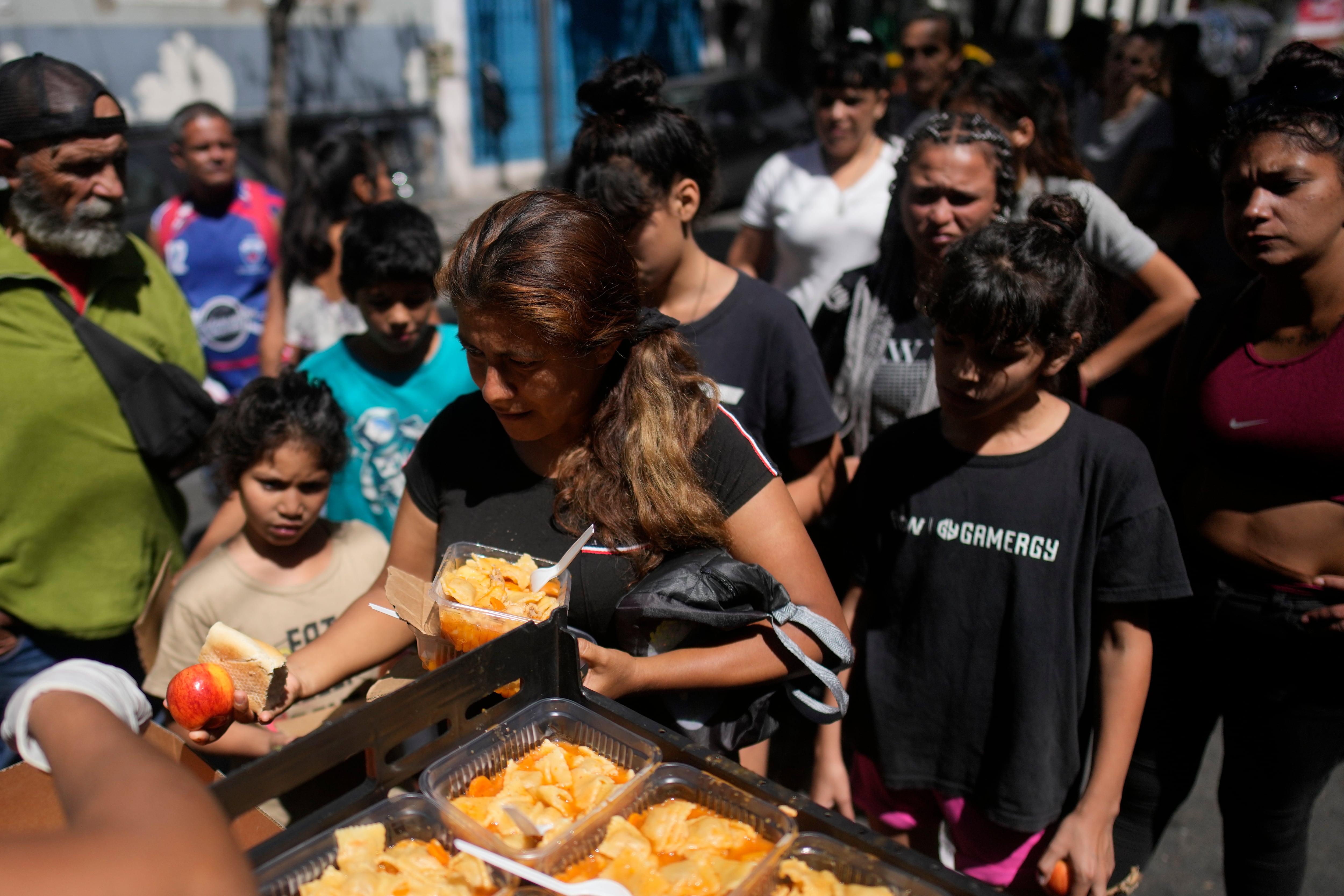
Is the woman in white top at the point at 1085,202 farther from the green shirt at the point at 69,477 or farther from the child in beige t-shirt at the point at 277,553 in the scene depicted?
the green shirt at the point at 69,477

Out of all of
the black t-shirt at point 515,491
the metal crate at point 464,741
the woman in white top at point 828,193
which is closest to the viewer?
the metal crate at point 464,741

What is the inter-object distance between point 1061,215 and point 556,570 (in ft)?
5.28

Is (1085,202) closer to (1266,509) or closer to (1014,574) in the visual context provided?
(1266,509)

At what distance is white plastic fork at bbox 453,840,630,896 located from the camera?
127 centimetres

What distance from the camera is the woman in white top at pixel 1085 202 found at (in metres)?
3.15

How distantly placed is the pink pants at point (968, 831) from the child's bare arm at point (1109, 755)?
0.09 metres

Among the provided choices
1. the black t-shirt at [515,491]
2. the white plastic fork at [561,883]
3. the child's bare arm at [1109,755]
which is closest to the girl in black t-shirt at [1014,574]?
the child's bare arm at [1109,755]

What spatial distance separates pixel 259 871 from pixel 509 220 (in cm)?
116

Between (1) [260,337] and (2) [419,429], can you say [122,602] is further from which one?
(1) [260,337]

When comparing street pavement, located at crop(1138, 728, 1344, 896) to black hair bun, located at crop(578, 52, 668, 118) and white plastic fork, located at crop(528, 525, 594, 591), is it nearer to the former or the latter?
white plastic fork, located at crop(528, 525, 594, 591)

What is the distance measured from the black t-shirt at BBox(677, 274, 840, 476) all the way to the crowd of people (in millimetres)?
10

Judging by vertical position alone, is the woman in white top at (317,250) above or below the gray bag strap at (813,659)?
above

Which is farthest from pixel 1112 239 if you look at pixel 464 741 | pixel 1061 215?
pixel 464 741

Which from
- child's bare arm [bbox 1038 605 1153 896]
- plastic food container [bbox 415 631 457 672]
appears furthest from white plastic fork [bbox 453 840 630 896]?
child's bare arm [bbox 1038 605 1153 896]
